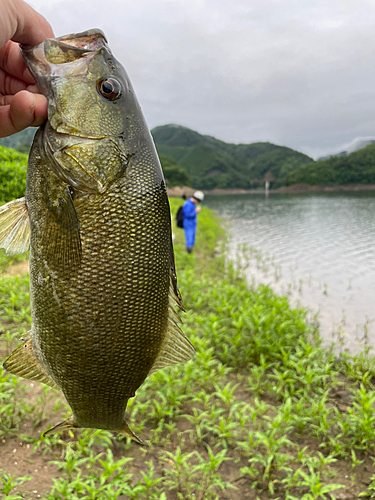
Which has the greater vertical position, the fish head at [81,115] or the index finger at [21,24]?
the index finger at [21,24]

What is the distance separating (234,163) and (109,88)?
473 feet

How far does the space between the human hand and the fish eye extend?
21cm

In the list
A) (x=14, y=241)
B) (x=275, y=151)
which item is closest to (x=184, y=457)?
(x=14, y=241)

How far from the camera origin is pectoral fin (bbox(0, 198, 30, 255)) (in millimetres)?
1335

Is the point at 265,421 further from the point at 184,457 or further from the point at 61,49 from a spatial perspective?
the point at 61,49

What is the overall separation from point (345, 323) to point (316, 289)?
223cm

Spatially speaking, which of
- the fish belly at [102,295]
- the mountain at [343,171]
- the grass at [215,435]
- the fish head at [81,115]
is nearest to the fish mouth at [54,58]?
the fish head at [81,115]

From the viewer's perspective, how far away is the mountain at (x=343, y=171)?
8138 cm

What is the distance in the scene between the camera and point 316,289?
8.90 metres

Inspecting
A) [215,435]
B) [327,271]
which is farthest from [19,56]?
[327,271]

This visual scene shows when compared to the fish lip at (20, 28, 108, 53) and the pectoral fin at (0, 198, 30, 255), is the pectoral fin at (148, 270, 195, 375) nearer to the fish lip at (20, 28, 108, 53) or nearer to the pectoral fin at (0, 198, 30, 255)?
the pectoral fin at (0, 198, 30, 255)

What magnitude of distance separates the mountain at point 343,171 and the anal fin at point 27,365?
3549 inches

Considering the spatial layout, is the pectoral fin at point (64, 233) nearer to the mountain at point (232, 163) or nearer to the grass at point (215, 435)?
the grass at point (215, 435)

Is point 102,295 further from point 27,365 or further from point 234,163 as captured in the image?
point 234,163
